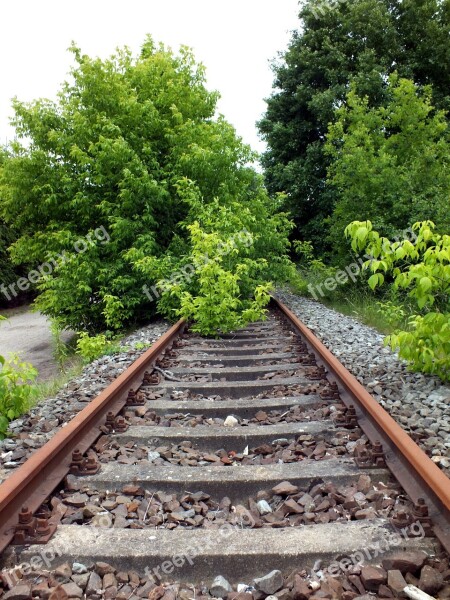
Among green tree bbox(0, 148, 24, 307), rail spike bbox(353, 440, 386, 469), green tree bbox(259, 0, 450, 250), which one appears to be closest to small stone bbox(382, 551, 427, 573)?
rail spike bbox(353, 440, 386, 469)

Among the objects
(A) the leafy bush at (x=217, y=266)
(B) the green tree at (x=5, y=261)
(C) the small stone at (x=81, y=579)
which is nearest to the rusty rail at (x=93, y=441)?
(C) the small stone at (x=81, y=579)

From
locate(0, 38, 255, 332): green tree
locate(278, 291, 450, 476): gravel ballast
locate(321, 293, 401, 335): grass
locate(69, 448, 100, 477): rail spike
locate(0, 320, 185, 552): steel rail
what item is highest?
locate(0, 38, 255, 332): green tree

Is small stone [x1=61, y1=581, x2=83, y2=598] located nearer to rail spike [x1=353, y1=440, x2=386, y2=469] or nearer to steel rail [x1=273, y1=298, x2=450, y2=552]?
steel rail [x1=273, y1=298, x2=450, y2=552]

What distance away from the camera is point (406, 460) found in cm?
232

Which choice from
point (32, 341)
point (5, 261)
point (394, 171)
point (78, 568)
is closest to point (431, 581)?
point (78, 568)

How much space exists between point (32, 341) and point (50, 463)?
13.5 meters

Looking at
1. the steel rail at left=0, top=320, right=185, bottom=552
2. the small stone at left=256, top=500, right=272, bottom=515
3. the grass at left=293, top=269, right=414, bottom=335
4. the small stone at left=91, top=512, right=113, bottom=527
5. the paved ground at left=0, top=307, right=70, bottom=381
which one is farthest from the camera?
the paved ground at left=0, top=307, right=70, bottom=381

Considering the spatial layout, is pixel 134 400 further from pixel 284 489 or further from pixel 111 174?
pixel 111 174

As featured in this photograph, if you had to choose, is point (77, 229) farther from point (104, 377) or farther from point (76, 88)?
point (104, 377)

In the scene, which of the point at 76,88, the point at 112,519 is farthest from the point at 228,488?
the point at 76,88

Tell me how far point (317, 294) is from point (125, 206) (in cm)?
649

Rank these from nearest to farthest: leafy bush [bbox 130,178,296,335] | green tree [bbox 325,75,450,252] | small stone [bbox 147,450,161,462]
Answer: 1. small stone [bbox 147,450,161,462]
2. leafy bush [bbox 130,178,296,335]
3. green tree [bbox 325,75,450,252]

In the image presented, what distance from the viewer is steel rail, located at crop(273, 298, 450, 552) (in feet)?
6.23

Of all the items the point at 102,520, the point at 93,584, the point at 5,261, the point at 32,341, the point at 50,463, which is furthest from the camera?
the point at 5,261
